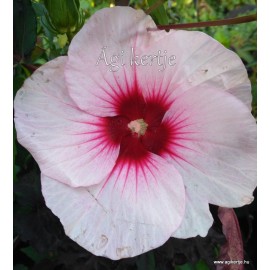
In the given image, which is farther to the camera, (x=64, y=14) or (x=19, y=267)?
(x=19, y=267)

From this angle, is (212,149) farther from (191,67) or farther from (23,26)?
(23,26)

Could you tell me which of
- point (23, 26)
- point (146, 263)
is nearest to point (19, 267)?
point (146, 263)

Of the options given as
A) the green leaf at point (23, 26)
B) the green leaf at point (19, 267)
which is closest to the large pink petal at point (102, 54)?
the green leaf at point (23, 26)

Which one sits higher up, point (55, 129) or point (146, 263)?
point (55, 129)

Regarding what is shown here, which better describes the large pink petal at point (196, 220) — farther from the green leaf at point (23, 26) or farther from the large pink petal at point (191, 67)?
the green leaf at point (23, 26)

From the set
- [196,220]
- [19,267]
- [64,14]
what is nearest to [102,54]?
[64,14]

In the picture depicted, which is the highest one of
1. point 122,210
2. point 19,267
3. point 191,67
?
point 191,67
